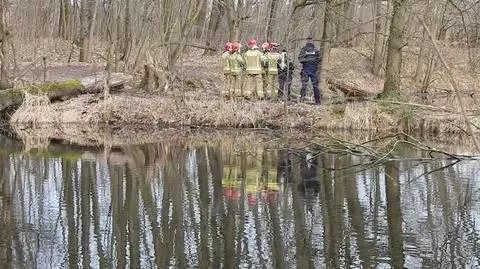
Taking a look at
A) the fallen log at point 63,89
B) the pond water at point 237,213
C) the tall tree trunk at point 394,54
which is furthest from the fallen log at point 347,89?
the pond water at point 237,213

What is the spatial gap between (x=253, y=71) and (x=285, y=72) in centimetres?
97

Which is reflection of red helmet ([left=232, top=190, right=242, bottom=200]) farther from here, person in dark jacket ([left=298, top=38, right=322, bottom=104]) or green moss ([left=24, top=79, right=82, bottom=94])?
green moss ([left=24, top=79, right=82, bottom=94])

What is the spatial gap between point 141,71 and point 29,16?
10.7m

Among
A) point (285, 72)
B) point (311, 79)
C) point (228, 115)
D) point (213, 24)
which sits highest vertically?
point (213, 24)

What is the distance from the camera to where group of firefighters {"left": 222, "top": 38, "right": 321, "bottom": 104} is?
21531 millimetres

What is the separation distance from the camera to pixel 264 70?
21.9 meters

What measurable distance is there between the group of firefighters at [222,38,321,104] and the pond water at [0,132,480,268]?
6336mm

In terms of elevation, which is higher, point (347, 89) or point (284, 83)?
point (284, 83)

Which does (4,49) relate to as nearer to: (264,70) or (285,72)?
(264,70)

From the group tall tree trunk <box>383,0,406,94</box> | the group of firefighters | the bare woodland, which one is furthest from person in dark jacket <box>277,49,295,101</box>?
tall tree trunk <box>383,0,406,94</box>

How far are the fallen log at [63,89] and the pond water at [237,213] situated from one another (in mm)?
7913

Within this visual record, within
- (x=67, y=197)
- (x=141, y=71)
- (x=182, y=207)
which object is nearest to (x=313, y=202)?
(x=182, y=207)

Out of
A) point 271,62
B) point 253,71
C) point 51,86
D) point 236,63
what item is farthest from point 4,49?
point 271,62

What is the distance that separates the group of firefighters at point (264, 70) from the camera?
21.5 metres
